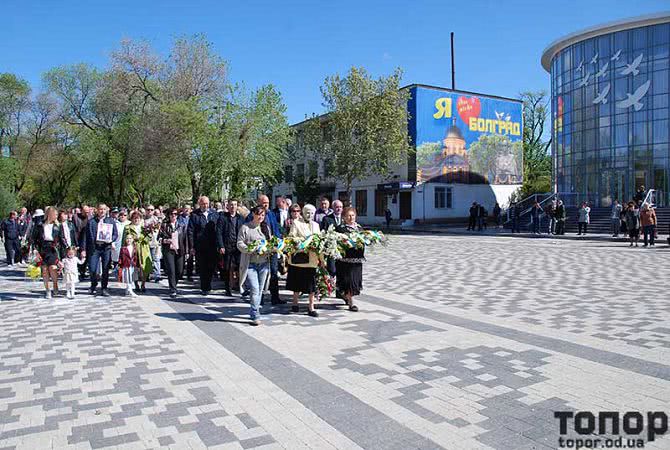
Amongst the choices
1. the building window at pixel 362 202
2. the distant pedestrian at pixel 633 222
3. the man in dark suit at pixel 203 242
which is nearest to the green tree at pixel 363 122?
the building window at pixel 362 202

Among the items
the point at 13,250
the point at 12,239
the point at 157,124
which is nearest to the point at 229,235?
the point at 12,239

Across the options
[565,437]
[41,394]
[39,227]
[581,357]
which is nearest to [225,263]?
[39,227]

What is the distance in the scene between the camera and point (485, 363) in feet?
18.7

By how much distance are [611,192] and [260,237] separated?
35224 mm

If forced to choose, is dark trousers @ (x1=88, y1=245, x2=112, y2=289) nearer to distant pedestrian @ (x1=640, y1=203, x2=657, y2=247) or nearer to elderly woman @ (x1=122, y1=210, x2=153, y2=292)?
elderly woman @ (x1=122, y1=210, x2=153, y2=292)

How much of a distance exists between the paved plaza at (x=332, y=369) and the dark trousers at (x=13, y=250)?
8.02 metres

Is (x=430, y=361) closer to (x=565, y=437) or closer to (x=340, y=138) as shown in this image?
(x=565, y=437)

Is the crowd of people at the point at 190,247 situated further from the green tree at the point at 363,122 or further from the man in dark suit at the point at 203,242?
the green tree at the point at 363,122

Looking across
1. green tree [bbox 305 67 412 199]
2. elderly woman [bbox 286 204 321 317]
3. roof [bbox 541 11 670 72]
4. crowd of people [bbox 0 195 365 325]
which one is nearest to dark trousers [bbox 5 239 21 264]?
crowd of people [bbox 0 195 365 325]

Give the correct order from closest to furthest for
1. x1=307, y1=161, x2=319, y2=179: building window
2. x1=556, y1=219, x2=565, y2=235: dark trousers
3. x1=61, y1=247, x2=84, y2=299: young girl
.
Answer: x1=61, y1=247, x2=84, y2=299: young girl < x1=556, y1=219, x2=565, y2=235: dark trousers < x1=307, y1=161, x2=319, y2=179: building window

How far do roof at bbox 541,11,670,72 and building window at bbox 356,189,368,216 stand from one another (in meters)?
18.4

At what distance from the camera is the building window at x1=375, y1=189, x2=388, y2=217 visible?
147ft

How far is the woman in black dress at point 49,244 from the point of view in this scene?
33.9 ft

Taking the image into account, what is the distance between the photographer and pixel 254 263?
8.02 metres
